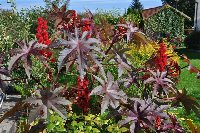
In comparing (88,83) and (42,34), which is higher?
(42,34)

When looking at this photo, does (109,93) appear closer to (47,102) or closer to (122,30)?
(47,102)

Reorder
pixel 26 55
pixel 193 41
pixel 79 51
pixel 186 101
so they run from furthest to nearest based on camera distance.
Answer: pixel 193 41
pixel 186 101
pixel 26 55
pixel 79 51

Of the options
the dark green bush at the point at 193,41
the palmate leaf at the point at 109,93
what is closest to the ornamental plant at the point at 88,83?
the palmate leaf at the point at 109,93

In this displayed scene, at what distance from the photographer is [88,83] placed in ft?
7.09

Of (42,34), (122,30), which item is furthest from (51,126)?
(122,30)

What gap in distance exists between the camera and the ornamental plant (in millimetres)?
1822

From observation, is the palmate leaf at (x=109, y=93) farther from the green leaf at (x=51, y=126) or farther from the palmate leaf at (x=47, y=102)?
the green leaf at (x=51, y=126)

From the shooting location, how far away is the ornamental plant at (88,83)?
1.82 metres

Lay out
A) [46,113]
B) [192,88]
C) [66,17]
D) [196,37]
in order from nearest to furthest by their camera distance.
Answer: [46,113]
[66,17]
[192,88]
[196,37]

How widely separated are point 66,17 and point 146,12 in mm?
26273

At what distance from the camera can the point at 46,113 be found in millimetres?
1800

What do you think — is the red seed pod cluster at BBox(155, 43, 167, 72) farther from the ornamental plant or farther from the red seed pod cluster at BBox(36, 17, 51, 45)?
the red seed pod cluster at BBox(36, 17, 51, 45)

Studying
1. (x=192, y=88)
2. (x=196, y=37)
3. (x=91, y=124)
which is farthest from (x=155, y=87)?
(x=196, y=37)

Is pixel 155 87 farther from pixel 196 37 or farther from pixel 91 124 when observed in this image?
pixel 196 37
